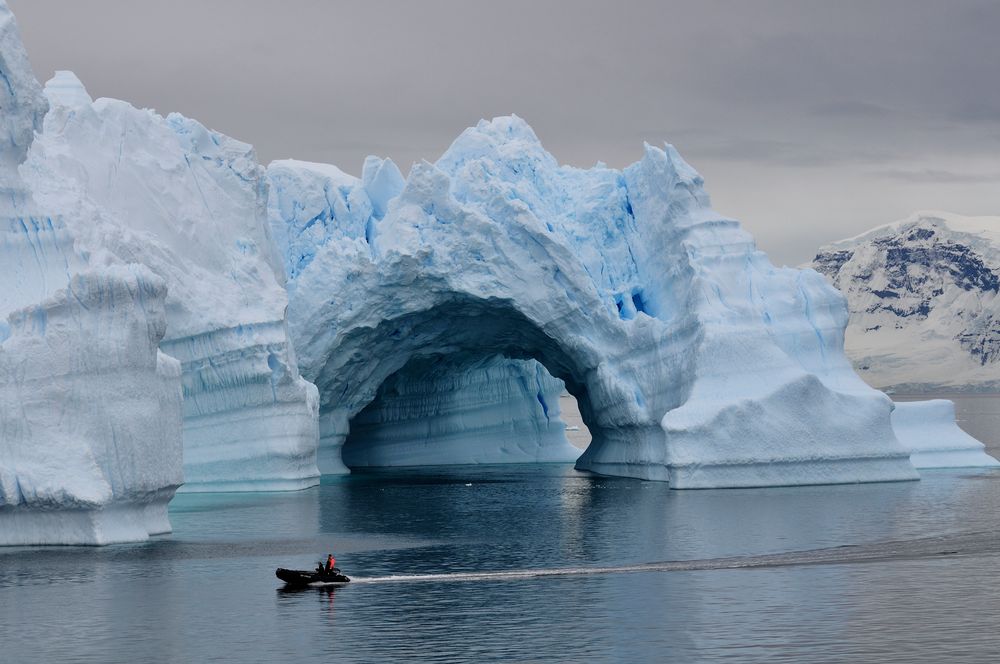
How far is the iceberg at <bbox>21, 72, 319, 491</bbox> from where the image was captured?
136 ft

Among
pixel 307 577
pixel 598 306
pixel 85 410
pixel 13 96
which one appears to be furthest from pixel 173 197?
pixel 307 577

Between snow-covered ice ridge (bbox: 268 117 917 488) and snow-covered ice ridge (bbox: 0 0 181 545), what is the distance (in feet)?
48.8

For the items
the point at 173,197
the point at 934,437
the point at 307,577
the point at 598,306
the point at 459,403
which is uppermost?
the point at 173,197

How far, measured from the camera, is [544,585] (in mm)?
25641

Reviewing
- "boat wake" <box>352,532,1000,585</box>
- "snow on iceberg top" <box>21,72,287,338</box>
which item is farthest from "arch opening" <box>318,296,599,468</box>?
"boat wake" <box>352,532,1000,585</box>

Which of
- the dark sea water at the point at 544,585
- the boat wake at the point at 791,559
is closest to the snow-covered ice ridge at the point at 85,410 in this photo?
the dark sea water at the point at 544,585

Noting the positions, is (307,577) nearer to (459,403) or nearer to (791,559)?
(791,559)

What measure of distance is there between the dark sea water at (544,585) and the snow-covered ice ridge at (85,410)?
2.69ft

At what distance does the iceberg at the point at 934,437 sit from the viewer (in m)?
47.1

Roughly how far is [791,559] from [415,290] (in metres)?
21.7

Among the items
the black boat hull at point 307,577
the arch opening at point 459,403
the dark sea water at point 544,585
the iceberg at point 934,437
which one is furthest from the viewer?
the arch opening at point 459,403

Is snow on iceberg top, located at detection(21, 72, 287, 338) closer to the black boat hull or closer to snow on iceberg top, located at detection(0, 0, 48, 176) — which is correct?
snow on iceberg top, located at detection(0, 0, 48, 176)

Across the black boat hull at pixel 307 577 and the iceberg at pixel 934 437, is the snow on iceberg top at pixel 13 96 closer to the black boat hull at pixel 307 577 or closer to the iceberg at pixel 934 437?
the black boat hull at pixel 307 577

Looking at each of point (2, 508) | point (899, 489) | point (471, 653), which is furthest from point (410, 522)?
point (471, 653)
